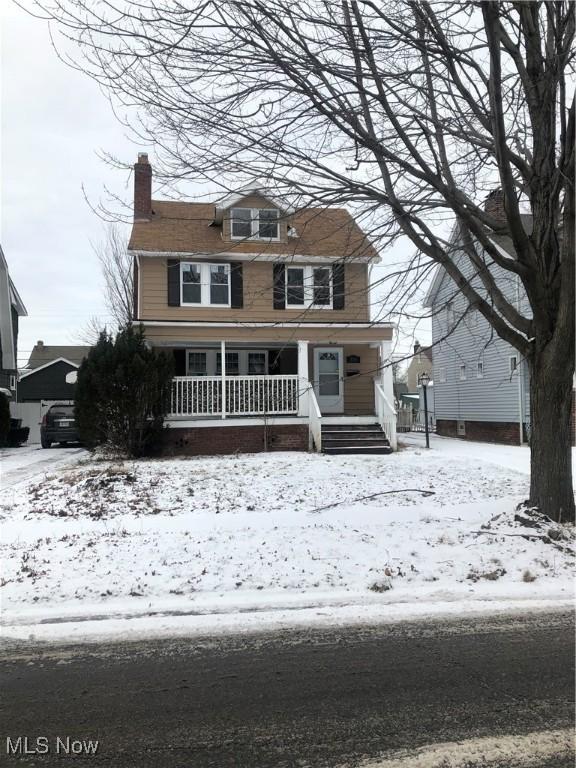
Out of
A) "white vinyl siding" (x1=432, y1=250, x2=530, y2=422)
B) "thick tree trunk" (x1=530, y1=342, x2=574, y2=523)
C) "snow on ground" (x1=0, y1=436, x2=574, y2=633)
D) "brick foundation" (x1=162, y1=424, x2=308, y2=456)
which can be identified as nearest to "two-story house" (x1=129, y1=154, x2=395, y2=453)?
"brick foundation" (x1=162, y1=424, x2=308, y2=456)

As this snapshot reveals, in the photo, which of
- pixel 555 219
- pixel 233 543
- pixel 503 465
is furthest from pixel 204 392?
pixel 555 219

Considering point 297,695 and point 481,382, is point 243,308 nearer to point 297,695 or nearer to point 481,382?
point 481,382

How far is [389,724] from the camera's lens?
290cm

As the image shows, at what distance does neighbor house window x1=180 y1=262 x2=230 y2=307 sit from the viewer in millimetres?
16375

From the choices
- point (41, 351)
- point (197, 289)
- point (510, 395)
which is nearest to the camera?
point (197, 289)

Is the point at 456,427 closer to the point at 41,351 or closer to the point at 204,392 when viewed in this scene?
the point at 204,392

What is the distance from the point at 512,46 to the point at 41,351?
4762 cm

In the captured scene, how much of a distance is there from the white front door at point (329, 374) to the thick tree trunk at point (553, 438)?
10979 millimetres

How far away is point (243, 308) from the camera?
1648 centimetres

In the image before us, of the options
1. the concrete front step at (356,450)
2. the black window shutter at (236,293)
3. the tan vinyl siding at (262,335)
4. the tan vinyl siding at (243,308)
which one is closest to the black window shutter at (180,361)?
the tan vinyl siding at (262,335)

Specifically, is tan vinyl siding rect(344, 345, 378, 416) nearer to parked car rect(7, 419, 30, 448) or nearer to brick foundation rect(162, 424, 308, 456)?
brick foundation rect(162, 424, 308, 456)

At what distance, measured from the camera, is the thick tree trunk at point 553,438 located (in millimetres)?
6215

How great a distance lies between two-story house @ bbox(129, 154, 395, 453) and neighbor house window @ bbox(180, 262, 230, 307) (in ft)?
0.10

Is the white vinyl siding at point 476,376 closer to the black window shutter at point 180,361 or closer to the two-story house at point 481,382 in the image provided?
the two-story house at point 481,382
